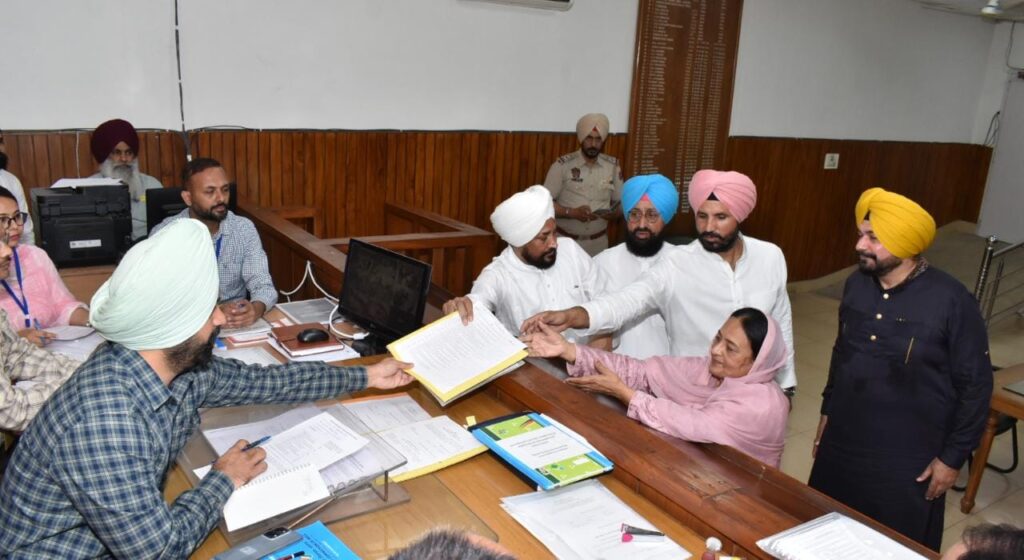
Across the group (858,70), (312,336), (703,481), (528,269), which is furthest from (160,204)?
(858,70)

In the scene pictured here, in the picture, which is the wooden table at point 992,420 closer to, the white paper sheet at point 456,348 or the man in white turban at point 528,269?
the man in white turban at point 528,269

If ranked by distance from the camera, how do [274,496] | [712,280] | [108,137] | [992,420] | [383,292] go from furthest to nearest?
1. [108,137]
2. [992,420]
3. [712,280]
4. [383,292]
5. [274,496]

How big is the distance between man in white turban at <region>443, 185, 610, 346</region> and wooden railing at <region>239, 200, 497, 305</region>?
36.6 inches

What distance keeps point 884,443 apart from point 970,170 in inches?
357

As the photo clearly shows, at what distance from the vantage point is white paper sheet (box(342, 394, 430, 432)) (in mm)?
2186

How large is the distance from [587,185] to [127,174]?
10.9ft

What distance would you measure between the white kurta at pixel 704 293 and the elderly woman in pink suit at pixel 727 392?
497 millimetres

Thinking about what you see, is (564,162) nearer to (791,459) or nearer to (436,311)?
(791,459)

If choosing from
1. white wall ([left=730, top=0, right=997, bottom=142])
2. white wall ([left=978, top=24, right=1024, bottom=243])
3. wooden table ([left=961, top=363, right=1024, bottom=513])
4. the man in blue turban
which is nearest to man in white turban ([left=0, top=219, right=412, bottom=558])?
the man in blue turban

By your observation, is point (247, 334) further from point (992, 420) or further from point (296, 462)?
point (992, 420)

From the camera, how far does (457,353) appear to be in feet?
7.85

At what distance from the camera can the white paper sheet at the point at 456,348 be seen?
7.55 ft

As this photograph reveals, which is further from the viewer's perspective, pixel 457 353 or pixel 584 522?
pixel 457 353

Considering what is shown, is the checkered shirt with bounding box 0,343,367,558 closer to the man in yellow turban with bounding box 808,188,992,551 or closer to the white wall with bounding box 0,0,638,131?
the man in yellow turban with bounding box 808,188,992,551
